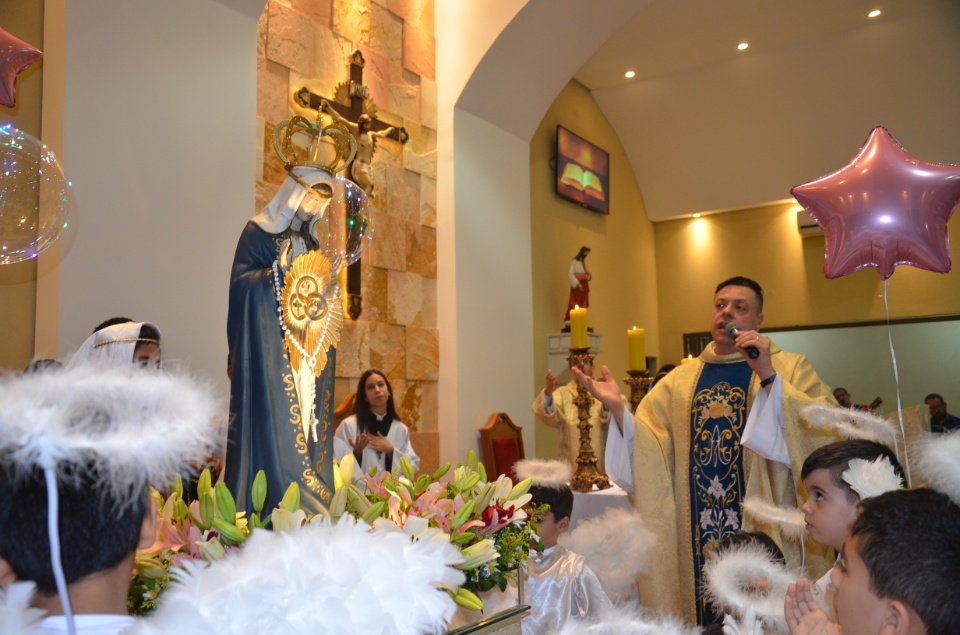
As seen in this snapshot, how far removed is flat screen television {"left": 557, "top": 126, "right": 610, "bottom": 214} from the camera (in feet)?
35.0

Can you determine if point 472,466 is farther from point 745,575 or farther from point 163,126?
point 163,126

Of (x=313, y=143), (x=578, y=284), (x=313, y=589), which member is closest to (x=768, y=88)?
(x=578, y=284)

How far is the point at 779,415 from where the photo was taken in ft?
12.4

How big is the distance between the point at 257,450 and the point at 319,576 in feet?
3.38

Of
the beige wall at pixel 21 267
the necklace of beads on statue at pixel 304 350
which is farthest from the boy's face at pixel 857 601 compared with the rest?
the beige wall at pixel 21 267

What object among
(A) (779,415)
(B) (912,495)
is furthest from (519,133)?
(B) (912,495)

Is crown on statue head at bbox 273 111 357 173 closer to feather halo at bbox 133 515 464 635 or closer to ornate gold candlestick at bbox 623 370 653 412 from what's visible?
feather halo at bbox 133 515 464 635

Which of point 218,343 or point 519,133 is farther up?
point 519,133

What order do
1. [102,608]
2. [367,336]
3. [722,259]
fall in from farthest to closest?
[722,259]
[367,336]
[102,608]

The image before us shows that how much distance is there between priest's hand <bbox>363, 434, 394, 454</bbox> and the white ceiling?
6299 millimetres

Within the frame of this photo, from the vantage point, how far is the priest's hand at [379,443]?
18.7 feet

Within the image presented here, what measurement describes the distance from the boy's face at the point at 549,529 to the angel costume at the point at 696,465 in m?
0.94

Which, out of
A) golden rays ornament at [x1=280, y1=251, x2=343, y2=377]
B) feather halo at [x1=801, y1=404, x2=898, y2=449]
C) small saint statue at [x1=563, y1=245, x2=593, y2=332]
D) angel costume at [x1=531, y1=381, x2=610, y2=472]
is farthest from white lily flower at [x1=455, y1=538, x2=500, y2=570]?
small saint statue at [x1=563, y1=245, x2=593, y2=332]

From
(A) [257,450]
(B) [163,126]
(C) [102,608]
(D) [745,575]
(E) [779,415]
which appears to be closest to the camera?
(C) [102,608]
